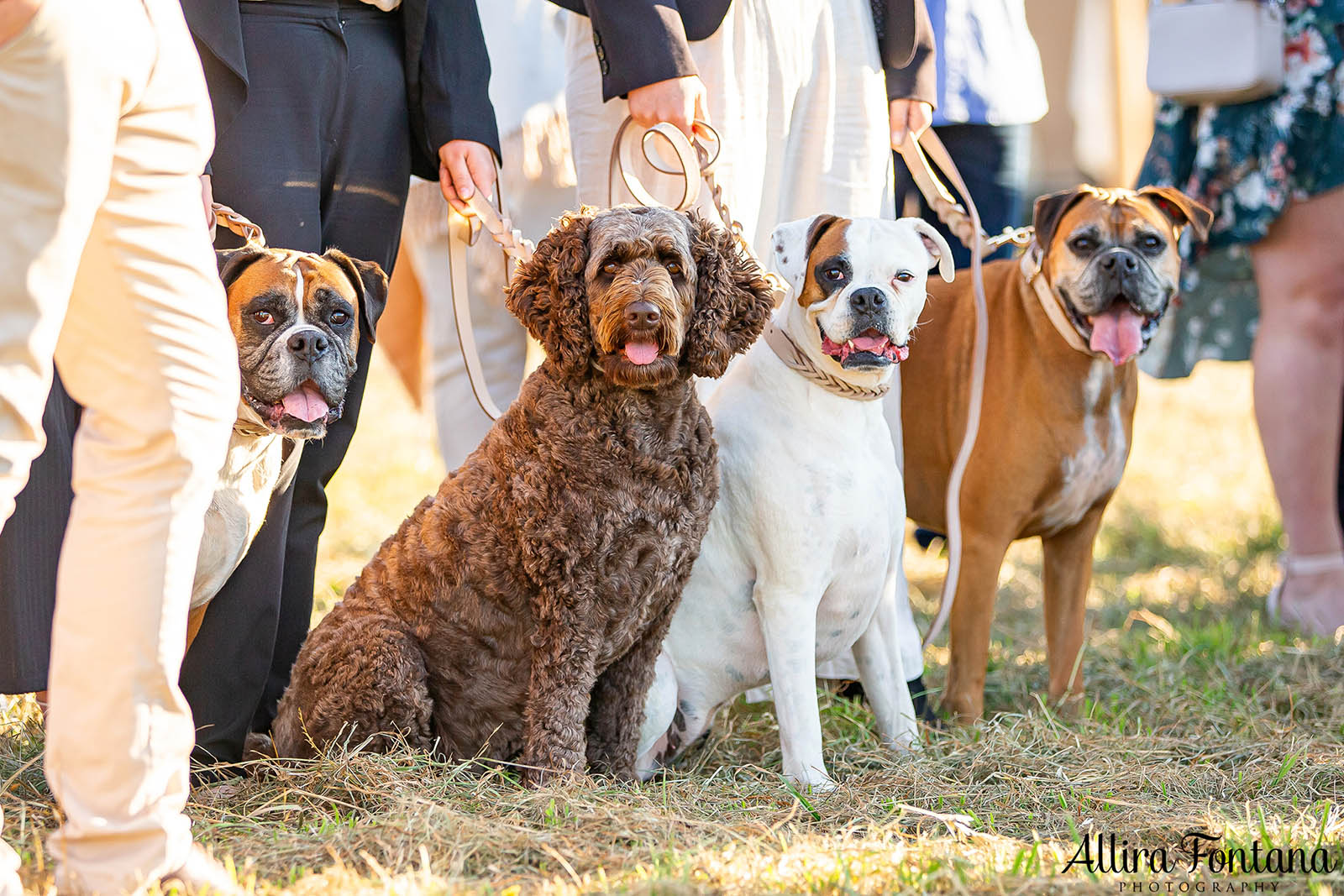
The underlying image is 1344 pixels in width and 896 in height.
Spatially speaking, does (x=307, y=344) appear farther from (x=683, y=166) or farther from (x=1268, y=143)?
(x=1268, y=143)

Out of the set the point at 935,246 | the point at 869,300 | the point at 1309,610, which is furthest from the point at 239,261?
the point at 1309,610

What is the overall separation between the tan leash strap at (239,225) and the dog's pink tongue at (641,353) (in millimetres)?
975

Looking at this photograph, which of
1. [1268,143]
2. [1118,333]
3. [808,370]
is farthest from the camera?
[1268,143]

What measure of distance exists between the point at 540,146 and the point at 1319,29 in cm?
283

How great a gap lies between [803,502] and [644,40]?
1.24 meters

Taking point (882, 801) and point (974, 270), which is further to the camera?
point (974, 270)

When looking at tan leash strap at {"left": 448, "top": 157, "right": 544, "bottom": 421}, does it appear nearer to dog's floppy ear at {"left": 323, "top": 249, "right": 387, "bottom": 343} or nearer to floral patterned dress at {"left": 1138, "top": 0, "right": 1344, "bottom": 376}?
dog's floppy ear at {"left": 323, "top": 249, "right": 387, "bottom": 343}

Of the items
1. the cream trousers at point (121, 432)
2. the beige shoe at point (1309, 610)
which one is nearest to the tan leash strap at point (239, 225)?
the cream trousers at point (121, 432)

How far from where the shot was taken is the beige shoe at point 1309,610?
466 cm

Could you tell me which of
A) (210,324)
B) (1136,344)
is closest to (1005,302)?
(1136,344)

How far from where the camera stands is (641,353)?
2.72 meters

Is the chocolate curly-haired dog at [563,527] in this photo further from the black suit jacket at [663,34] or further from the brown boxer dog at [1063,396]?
the brown boxer dog at [1063,396]

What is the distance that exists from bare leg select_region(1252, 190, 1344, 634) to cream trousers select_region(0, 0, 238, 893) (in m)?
3.94

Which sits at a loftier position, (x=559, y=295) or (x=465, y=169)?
(x=465, y=169)
